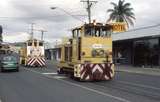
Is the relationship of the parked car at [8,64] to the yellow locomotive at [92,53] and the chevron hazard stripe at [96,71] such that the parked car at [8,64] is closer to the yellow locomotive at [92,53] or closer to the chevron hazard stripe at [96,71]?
the yellow locomotive at [92,53]

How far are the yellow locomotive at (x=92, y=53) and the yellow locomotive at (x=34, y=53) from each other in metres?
23.6

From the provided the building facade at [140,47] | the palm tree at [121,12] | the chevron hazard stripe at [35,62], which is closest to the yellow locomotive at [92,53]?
the building facade at [140,47]

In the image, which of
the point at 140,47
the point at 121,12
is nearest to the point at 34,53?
the point at 140,47

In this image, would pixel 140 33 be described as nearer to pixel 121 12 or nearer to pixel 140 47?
pixel 140 47

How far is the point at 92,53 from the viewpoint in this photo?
27.6 m

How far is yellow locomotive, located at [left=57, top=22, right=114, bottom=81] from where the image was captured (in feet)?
90.2

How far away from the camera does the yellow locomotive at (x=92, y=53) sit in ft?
90.2

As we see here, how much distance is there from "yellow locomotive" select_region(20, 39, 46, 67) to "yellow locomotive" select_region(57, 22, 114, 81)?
23.6 m

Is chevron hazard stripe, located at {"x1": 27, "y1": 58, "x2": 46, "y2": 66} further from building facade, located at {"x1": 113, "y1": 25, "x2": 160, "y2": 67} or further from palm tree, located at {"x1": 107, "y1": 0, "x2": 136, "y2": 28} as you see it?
palm tree, located at {"x1": 107, "y1": 0, "x2": 136, "y2": 28}

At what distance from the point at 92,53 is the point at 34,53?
84.4 feet

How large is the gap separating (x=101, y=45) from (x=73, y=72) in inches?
95.9

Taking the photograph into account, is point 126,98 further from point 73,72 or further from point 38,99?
point 73,72

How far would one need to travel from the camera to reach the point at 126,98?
18.0m

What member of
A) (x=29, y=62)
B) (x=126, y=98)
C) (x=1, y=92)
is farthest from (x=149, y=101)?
(x=29, y=62)
